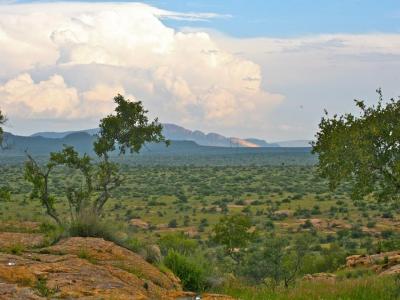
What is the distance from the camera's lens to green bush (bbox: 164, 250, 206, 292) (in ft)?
48.3

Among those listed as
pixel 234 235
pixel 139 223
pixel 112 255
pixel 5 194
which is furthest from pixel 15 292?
pixel 139 223

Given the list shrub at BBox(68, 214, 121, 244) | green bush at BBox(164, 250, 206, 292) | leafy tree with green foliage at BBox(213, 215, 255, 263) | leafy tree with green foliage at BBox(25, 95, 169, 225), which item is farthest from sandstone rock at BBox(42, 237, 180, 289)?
leafy tree with green foliage at BBox(213, 215, 255, 263)

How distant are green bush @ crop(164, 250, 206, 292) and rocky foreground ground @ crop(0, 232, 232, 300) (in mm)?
663

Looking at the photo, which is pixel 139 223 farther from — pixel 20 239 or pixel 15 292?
pixel 15 292

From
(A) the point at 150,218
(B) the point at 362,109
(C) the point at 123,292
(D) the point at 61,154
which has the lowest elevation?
(A) the point at 150,218

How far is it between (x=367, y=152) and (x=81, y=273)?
31.3 feet

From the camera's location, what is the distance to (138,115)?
1137 inches

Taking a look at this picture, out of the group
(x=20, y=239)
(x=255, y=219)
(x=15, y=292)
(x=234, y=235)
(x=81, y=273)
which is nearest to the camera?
(x=15, y=292)

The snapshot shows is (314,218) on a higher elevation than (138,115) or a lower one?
lower

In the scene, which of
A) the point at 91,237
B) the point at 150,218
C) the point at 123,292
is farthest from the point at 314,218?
the point at 123,292

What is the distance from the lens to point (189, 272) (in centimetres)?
1493

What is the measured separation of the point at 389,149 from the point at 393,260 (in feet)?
22.5

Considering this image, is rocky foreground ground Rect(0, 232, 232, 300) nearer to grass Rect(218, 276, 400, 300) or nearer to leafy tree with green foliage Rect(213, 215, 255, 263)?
grass Rect(218, 276, 400, 300)

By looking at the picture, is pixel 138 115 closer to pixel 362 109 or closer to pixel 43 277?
pixel 362 109
